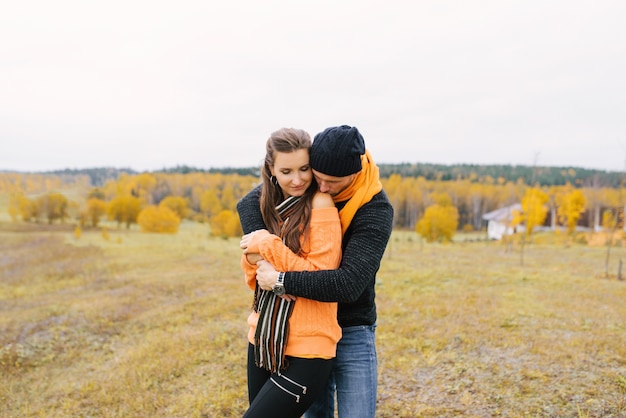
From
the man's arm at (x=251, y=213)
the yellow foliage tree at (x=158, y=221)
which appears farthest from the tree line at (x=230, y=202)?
the man's arm at (x=251, y=213)

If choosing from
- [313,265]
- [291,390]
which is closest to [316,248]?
[313,265]

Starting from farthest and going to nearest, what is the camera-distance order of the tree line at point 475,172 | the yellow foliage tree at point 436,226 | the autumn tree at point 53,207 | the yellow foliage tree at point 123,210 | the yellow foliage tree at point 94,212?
the tree line at point 475,172 < the autumn tree at point 53,207 < the yellow foliage tree at point 123,210 < the yellow foliage tree at point 94,212 < the yellow foliage tree at point 436,226

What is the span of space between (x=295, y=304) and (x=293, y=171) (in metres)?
0.62

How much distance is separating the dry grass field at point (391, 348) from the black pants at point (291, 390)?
2675 millimetres

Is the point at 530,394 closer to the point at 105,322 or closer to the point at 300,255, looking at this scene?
the point at 300,255

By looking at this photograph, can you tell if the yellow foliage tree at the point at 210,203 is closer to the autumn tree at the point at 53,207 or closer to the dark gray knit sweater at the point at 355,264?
the autumn tree at the point at 53,207

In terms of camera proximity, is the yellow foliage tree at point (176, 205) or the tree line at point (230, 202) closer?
the tree line at point (230, 202)

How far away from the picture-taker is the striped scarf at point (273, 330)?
76.2 inches

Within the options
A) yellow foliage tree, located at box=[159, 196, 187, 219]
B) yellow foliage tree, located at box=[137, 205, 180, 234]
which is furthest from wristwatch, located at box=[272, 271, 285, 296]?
yellow foliage tree, located at box=[159, 196, 187, 219]

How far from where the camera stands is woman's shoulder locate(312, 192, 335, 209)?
6.51 feet

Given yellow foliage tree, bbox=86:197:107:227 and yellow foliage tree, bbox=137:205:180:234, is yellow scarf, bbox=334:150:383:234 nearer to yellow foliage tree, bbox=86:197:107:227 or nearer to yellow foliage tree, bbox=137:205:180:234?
yellow foliage tree, bbox=137:205:180:234

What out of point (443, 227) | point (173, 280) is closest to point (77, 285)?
point (173, 280)

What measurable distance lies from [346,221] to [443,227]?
40583 millimetres

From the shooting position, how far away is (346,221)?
2.00 meters
